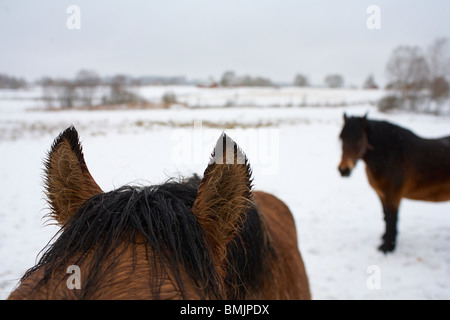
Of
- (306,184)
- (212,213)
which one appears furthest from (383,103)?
(212,213)

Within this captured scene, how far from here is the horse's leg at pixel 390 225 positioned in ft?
14.5

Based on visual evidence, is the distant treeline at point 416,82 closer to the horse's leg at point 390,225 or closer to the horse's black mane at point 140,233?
the horse's leg at point 390,225

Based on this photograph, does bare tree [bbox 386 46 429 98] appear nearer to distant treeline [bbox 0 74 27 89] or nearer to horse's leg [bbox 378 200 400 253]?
horse's leg [bbox 378 200 400 253]

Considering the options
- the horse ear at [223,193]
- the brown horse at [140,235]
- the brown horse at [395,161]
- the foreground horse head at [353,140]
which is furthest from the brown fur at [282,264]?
the brown horse at [395,161]

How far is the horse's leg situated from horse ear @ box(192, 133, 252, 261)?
4.47 meters

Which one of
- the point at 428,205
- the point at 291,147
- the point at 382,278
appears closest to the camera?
the point at 382,278

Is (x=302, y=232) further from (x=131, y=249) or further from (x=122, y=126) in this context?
(x=122, y=126)

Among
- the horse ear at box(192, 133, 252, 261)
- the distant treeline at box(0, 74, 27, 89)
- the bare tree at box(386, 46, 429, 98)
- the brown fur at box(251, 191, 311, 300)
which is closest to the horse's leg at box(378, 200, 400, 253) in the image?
the brown fur at box(251, 191, 311, 300)

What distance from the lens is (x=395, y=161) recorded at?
14.3 ft

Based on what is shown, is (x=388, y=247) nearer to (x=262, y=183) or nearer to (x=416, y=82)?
(x=262, y=183)

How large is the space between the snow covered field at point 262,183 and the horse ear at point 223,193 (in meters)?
0.42

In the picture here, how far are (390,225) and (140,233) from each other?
15.7 feet

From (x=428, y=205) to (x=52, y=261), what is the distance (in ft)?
26.2
